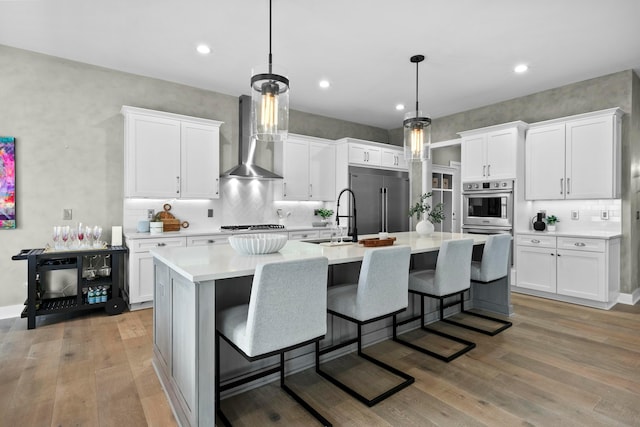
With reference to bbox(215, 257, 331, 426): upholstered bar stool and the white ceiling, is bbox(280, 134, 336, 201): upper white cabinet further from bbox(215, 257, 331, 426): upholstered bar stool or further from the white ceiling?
bbox(215, 257, 331, 426): upholstered bar stool

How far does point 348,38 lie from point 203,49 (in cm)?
149

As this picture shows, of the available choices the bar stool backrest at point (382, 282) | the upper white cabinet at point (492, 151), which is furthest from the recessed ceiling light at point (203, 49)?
the upper white cabinet at point (492, 151)

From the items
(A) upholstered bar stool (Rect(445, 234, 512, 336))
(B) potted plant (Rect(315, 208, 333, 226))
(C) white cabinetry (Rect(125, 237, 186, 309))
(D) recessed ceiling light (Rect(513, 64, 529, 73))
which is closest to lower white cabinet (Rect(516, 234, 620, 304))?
(A) upholstered bar stool (Rect(445, 234, 512, 336))

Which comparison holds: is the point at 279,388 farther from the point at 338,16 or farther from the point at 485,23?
the point at 485,23

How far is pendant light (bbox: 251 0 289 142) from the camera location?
2238 mm

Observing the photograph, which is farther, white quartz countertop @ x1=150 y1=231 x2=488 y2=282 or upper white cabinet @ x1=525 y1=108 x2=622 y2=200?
upper white cabinet @ x1=525 y1=108 x2=622 y2=200

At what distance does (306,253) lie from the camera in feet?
7.29

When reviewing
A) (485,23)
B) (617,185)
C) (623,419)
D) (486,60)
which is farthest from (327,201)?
(623,419)

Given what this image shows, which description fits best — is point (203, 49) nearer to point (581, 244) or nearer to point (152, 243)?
point (152, 243)

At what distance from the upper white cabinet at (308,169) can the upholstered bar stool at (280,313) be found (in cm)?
361

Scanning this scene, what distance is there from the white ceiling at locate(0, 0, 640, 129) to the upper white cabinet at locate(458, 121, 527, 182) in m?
0.58

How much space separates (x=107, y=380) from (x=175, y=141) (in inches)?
109

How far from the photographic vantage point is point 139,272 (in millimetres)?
3713

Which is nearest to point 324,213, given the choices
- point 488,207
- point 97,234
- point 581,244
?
point 488,207
